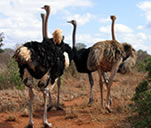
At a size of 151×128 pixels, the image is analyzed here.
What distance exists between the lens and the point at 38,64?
478cm

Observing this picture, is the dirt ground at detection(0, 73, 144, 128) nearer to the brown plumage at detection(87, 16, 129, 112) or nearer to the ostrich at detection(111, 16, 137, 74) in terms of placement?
the brown plumage at detection(87, 16, 129, 112)

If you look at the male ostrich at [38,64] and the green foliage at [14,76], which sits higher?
the male ostrich at [38,64]

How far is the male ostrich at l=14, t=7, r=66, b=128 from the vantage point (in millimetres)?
4570

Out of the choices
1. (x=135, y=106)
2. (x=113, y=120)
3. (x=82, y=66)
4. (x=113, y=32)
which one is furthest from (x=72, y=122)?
(x=113, y=32)

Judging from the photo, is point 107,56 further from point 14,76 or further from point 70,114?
point 14,76

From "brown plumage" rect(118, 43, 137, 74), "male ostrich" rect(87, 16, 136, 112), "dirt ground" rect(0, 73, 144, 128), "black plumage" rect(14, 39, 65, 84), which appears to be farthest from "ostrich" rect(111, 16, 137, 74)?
"black plumage" rect(14, 39, 65, 84)

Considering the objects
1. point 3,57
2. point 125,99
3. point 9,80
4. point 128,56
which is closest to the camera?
point 128,56

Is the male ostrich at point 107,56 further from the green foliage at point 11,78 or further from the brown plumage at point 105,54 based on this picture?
the green foliage at point 11,78

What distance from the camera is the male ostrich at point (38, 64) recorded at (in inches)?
180

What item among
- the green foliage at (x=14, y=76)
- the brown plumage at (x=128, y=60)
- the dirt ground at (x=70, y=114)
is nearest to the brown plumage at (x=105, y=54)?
the brown plumage at (x=128, y=60)

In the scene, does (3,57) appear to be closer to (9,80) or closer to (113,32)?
(9,80)

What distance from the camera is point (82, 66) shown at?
24.5 feet

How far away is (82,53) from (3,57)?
13595 millimetres

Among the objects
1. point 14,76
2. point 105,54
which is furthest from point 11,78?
point 105,54
